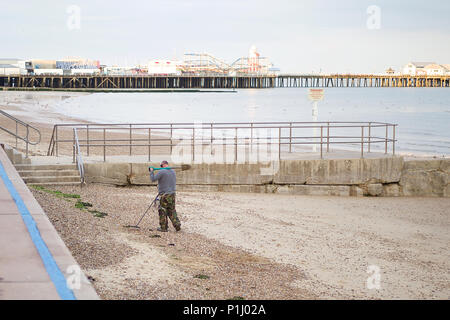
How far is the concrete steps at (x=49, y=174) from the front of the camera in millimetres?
13906

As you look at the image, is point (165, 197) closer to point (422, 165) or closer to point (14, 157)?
point (14, 157)

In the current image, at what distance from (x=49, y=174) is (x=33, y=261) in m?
8.25

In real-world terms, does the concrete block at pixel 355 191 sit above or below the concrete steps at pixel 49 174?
below

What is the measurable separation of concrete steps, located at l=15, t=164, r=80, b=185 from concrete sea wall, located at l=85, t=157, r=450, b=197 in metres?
0.48

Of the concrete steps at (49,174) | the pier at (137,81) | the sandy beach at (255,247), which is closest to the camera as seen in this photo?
the sandy beach at (255,247)

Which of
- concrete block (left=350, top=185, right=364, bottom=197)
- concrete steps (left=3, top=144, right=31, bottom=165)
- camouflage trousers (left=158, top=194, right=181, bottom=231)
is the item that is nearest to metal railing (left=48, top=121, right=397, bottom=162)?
concrete block (left=350, top=185, right=364, bottom=197)

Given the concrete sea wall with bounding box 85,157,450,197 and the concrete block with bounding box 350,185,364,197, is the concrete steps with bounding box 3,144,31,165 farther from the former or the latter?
the concrete block with bounding box 350,185,364,197

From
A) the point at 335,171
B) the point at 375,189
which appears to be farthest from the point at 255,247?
the point at 375,189

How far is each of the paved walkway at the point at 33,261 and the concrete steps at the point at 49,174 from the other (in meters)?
5.02

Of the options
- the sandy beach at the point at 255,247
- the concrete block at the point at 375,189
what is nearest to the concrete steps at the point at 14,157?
the sandy beach at the point at 255,247

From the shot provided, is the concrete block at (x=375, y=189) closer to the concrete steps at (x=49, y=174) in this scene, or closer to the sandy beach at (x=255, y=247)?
the sandy beach at (x=255, y=247)

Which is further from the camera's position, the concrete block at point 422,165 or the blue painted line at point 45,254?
the concrete block at point 422,165
